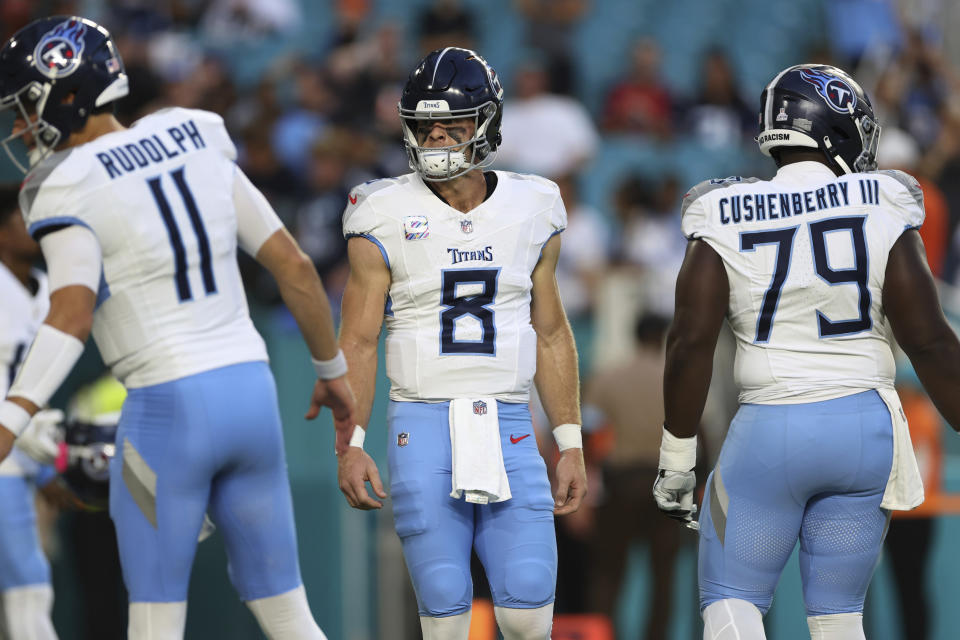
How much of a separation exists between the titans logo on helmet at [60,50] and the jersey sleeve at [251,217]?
23.1 inches

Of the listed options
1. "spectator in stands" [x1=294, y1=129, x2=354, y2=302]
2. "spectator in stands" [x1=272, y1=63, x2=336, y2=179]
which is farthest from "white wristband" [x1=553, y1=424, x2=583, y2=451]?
"spectator in stands" [x1=272, y1=63, x2=336, y2=179]

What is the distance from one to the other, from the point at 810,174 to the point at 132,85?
7.32 m

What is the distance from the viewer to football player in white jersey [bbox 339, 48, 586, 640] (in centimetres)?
438

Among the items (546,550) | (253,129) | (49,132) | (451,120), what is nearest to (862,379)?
(546,550)

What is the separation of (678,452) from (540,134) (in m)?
6.72

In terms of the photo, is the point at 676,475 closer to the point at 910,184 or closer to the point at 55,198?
the point at 910,184

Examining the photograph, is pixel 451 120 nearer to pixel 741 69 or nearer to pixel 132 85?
pixel 132 85

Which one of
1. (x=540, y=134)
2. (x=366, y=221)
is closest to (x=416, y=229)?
(x=366, y=221)

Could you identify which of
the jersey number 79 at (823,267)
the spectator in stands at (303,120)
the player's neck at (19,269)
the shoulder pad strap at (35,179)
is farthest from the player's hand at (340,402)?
the spectator in stands at (303,120)

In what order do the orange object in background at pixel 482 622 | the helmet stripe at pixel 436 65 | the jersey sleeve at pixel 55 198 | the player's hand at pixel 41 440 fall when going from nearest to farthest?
the jersey sleeve at pixel 55 198
the helmet stripe at pixel 436 65
the player's hand at pixel 41 440
the orange object in background at pixel 482 622

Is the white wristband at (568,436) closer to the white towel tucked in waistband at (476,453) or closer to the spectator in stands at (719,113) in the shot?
the white towel tucked in waistband at (476,453)

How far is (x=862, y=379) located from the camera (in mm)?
4289

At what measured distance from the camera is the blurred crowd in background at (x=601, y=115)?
856cm

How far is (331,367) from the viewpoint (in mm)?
4512
